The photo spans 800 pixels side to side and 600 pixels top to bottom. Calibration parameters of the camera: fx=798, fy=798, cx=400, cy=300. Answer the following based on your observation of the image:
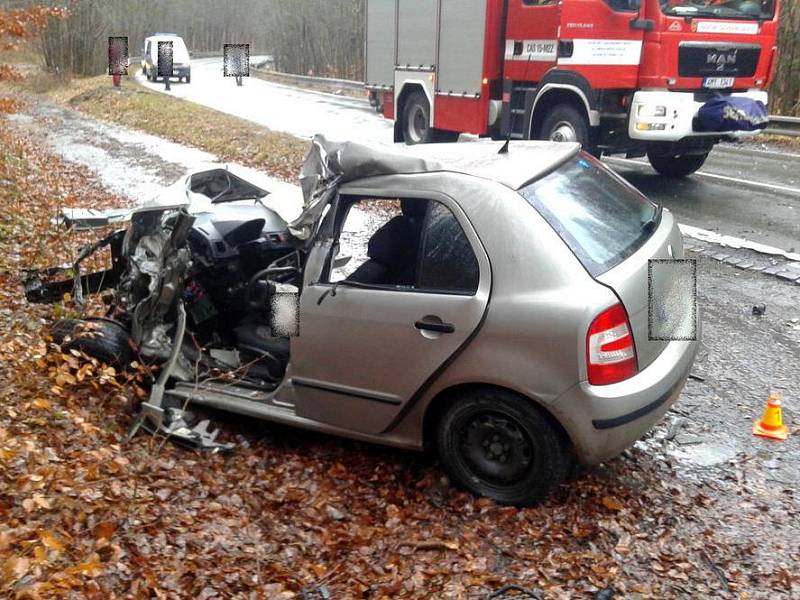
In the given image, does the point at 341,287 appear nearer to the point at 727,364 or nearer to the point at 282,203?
the point at 282,203

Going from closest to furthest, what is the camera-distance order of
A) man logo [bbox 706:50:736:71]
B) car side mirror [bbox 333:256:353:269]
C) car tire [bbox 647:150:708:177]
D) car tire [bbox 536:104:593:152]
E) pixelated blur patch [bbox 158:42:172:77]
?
car side mirror [bbox 333:256:353:269]
man logo [bbox 706:50:736:71]
car tire [bbox 536:104:593:152]
car tire [bbox 647:150:708:177]
pixelated blur patch [bbox 158:42:172:77]

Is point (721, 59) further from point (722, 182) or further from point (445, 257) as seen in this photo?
point (445, 257)

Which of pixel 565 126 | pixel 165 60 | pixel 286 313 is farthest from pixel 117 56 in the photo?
pixel 286 313

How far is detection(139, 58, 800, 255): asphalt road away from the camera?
28.9ft

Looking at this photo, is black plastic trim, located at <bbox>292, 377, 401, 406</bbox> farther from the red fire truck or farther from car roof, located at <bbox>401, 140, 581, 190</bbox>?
the red fire truck

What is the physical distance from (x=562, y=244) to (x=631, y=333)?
506 mm

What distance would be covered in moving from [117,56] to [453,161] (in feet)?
109

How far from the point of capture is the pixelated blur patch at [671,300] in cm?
377

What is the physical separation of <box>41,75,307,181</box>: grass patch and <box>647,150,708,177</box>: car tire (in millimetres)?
5431

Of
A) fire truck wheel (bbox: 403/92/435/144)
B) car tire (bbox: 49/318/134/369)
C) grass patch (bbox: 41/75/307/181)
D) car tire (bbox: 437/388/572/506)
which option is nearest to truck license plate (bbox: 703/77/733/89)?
fire truck wheel (bbox: 403/92/435/144)

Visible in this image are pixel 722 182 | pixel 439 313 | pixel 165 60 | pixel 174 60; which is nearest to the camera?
pixel 439 313

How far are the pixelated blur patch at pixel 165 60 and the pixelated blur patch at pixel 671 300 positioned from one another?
31358mm

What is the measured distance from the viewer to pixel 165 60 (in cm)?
3278

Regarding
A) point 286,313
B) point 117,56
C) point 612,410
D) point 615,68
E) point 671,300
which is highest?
point 615,68
